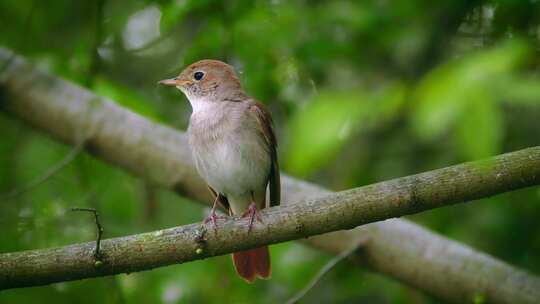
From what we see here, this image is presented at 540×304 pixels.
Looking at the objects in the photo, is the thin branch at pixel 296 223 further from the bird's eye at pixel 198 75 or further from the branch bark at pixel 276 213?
the bird's eye at pixel 198 75

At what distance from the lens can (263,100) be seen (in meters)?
6.36

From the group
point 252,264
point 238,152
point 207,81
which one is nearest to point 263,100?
point 207,81

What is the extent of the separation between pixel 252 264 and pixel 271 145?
86 cm

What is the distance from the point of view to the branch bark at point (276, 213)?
368 cm

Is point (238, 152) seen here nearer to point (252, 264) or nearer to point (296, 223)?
point (252, 264)

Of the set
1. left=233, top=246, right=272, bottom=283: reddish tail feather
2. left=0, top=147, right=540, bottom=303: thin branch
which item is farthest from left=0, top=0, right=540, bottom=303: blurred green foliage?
left=0, top=147, right=540, bottom=303: thin branch

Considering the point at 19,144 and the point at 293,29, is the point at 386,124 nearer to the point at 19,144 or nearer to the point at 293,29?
the point at 293,29

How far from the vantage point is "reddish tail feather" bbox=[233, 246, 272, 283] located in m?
5.27

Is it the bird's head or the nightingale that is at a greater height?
the bird's head

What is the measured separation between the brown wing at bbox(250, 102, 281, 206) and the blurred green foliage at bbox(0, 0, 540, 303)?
22.8 inches

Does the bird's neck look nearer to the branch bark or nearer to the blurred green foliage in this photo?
the branch bark

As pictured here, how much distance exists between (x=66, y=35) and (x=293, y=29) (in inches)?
96.0

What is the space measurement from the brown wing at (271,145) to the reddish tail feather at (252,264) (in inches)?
14.9

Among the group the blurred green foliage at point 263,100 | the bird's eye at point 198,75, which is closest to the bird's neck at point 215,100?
the bird's eye at point 198,75
